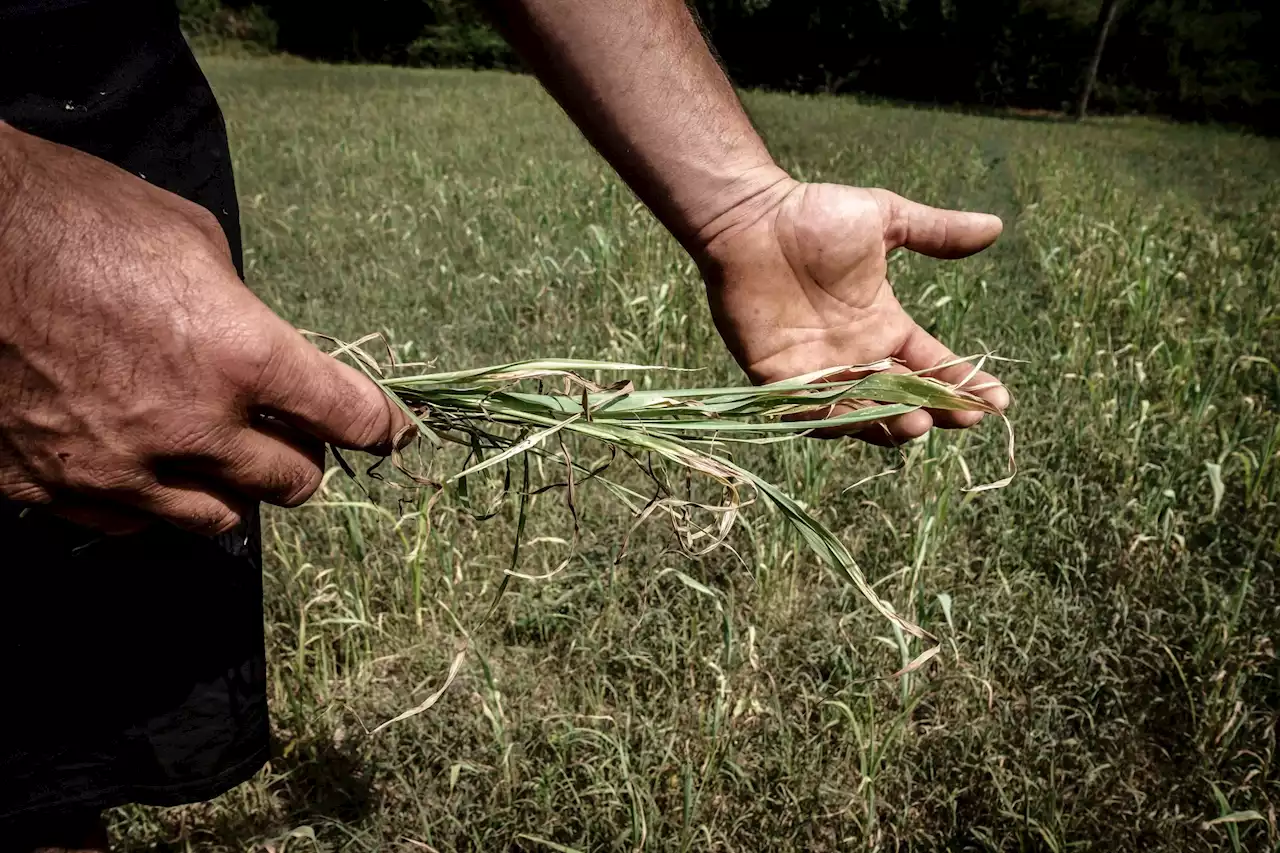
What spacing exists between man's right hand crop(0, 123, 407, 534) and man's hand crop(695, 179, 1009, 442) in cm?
75

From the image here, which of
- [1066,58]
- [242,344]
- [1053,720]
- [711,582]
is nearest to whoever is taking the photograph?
[242,344]

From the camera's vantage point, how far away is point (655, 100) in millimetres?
1254

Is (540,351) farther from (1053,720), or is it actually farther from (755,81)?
(755,81)

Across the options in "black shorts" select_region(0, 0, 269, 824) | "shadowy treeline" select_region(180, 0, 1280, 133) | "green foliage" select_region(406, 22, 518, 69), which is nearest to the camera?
"black shorts" select_region(0, 0, 269, 824)

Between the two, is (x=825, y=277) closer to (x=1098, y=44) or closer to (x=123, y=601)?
(x=123, y=601)

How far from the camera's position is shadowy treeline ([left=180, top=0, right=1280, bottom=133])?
20.7 m

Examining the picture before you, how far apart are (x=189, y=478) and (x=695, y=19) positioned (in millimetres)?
1035

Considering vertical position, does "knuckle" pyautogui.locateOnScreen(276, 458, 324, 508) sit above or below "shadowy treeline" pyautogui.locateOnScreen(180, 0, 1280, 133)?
below

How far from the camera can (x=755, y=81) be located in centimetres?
2602

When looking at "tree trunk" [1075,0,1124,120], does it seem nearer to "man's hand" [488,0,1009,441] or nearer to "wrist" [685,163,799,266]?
"man's hand" [488,0,1009,441]

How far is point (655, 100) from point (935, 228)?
1.71 feet

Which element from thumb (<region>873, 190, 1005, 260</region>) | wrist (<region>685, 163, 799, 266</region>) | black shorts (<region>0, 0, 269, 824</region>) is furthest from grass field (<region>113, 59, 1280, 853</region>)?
thumb (<region>873, 190, 1005, 260</region>)

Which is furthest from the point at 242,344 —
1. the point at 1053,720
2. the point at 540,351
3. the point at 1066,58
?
the point at 1066,58

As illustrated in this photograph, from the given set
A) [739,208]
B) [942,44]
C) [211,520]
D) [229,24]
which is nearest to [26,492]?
[211,520]
